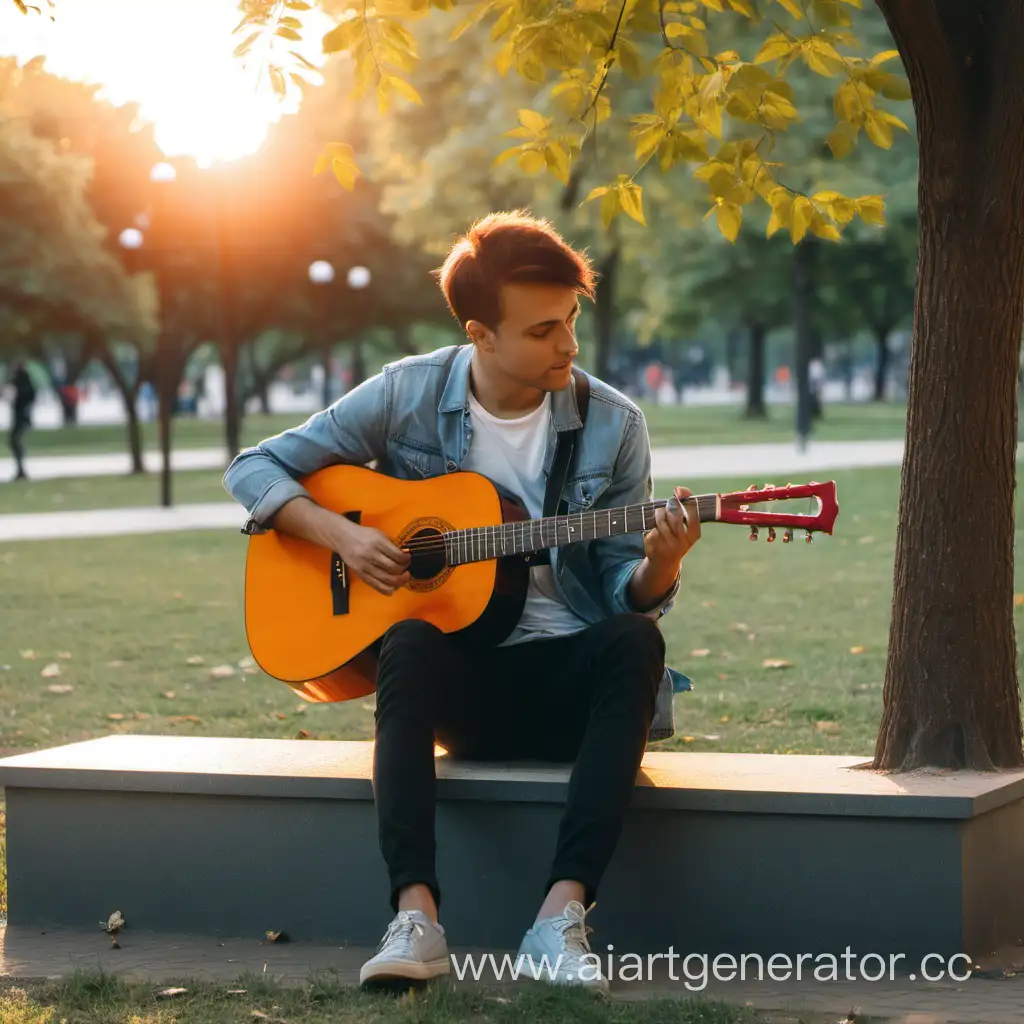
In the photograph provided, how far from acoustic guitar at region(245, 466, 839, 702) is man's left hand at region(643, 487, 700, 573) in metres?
0.05

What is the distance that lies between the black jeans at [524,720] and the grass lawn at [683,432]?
2618 cm

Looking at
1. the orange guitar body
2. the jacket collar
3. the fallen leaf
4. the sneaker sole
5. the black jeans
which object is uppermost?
the jacket collar

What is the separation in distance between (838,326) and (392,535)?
40209 mm

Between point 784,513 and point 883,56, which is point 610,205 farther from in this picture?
point 784,513

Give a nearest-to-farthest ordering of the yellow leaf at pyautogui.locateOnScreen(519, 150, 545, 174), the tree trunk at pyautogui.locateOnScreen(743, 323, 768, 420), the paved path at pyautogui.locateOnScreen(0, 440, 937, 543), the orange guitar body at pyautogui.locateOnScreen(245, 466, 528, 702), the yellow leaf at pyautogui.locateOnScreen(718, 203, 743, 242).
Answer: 1. the orange guitar body at pyautogui.locateOnScreen(245, 466, 528, 702)
2. the yellow leaf at pyautogui.locateOnScreen(718, 203, 743, 242)
3. the yellow leaf at pyautogui.locateOnScreen(519, 150, 545, 174)
4. the paved path at pyautogui.locateOnScreen(0, 440, 937, 543)
5. the tree trunk at pyautogui.locateOnScreen(743, 323, 768, 420)

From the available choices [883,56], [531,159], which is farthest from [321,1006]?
[883,56]

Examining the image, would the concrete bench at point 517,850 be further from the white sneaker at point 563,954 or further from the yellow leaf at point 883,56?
the yellow leaf at point 883,56

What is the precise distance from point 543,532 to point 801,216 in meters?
1.40

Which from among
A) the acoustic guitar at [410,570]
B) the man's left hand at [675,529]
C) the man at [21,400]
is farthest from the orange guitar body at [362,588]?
the man at [21,400]

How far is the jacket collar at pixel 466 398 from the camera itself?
4461mm

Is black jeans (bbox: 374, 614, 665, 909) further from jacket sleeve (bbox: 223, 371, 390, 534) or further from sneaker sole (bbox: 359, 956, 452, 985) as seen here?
jacket sleeve (bbox: 223, 371, 390, 534)

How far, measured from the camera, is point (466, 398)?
4.60m

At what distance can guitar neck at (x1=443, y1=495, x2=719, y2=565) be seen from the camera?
410 centimetres

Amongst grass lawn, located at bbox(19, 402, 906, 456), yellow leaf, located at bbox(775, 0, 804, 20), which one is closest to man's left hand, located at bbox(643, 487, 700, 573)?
yellow leaf, located at bbox(775, 0, 804, 20)
